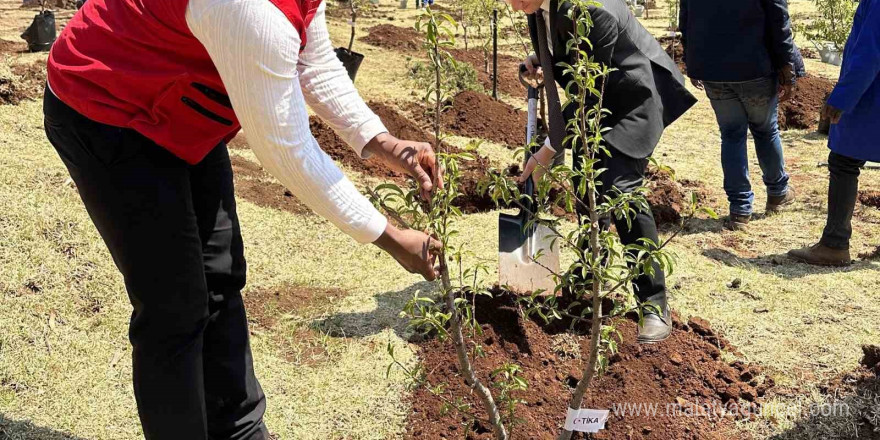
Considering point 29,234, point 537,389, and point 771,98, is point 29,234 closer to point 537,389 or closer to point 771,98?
point 537,389

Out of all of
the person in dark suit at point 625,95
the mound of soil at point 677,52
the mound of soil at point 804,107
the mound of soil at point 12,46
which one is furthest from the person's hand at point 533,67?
the mound of soil at point 12,46

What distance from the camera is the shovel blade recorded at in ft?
12.5

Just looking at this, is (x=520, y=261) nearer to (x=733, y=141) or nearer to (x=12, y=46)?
(x=733, y=141)

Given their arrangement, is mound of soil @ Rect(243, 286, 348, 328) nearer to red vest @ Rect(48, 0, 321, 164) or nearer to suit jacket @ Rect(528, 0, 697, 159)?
suit jacket @ Rect(528, 0, 697, 159)

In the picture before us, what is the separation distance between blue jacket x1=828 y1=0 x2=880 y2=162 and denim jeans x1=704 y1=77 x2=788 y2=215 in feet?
2.31

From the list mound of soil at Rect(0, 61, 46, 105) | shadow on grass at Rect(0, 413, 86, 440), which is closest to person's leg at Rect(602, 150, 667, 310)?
shadow on grass at Rect(0, 413, 86, 440)

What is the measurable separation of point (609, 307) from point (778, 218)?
199 centimetres

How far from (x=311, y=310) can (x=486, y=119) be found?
11.5 feet

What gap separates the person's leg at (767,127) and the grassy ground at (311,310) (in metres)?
0.24

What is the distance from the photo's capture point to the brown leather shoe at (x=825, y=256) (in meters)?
4.36

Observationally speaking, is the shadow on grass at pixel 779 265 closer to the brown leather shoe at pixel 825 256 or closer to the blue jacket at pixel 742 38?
the brown leather shoe at pixel 825 256

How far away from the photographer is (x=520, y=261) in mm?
3871

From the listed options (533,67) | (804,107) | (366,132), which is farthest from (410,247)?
(804,107)

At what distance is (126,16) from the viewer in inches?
70.1
